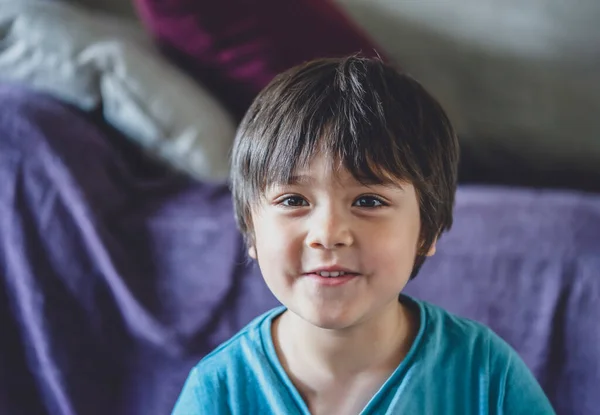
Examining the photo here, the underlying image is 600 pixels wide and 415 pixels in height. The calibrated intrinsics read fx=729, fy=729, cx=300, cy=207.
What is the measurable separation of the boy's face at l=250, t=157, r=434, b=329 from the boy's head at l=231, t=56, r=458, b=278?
16 millimetres

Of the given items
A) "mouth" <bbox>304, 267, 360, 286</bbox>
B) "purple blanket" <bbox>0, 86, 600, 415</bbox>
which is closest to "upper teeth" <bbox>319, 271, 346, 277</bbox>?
"mouth" <bbox>304, 267, 360, 286</bbox>

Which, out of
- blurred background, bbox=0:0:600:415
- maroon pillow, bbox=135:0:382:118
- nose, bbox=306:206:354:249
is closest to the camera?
nose, bbox=306:206:354:249

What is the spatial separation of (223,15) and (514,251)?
592mm

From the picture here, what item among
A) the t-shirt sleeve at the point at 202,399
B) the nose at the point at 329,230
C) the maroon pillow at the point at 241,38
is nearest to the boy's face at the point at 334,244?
the nose at the point at 329,230

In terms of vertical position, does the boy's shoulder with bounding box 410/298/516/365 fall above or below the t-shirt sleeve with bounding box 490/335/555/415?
above

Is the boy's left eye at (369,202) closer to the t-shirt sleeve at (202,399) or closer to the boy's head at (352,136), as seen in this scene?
the boy's head at (352,136)

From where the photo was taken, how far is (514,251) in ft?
3.27

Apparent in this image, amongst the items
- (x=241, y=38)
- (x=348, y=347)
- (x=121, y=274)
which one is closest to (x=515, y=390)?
(x=348, y=347)

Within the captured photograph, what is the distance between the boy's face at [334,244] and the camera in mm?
681

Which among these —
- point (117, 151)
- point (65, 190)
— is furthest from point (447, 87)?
point (65, 190)

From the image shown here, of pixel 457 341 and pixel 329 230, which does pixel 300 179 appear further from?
pixel 457 341

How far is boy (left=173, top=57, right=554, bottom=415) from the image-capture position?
2.26ft

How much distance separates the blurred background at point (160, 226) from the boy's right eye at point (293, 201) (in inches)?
13.5

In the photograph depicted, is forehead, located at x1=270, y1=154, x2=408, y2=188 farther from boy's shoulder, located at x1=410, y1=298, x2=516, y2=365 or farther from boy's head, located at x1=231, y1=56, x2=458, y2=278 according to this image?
boy's shoulder, located at x1=410, y1=298, x2=516, y2=365
